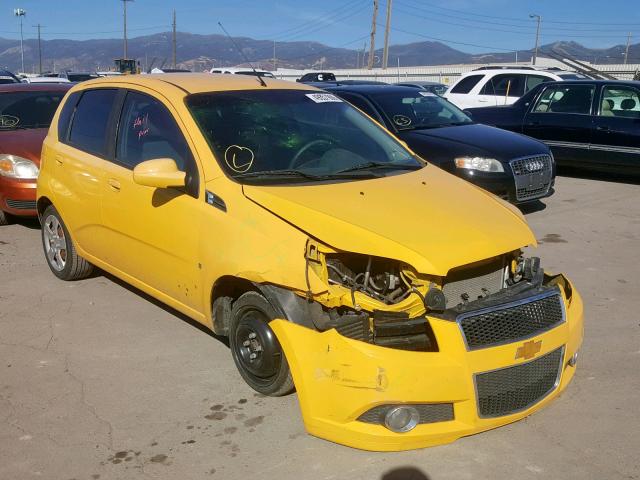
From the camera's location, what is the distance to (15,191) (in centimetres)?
742

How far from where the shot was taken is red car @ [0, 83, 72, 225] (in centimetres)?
744

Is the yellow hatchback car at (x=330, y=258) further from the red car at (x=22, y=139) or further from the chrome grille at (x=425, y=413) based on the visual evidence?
the red car at (x=22, y=139)

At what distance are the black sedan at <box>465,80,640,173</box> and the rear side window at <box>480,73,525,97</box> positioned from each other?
13.9ft

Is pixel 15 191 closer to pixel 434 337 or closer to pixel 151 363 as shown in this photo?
pixel 151 363

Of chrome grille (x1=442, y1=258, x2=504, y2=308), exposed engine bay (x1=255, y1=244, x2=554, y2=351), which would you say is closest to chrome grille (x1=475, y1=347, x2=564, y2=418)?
exposed engine bay (x1=255, y1=244, x2=554, y2=351)

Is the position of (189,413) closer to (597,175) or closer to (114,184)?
(114,184)

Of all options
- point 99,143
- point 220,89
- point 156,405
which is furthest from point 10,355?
point 220,89

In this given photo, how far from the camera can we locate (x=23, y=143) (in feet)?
25.3

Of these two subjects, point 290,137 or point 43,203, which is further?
point 43,203

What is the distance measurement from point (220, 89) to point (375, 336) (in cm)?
225

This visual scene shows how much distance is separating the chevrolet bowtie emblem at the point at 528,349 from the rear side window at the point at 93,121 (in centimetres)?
328

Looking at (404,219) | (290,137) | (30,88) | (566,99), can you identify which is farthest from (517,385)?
(566,99)

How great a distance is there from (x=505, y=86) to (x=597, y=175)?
482 cm

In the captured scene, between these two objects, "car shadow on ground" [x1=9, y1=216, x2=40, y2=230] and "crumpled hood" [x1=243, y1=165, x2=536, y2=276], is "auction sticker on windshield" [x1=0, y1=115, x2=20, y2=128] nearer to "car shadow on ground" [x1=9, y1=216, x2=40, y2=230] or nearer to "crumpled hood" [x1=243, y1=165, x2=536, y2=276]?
"car shadow on ground" [x1=9, y1=216, x2=40, y2=230]
